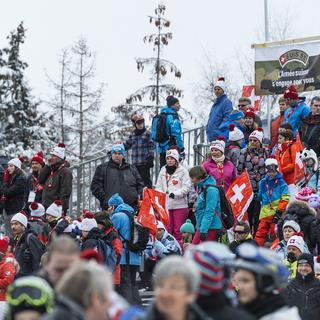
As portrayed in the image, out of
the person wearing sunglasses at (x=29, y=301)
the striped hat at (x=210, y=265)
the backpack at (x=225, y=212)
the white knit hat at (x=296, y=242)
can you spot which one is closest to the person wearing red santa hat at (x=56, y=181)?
the backpack at (x=225, y=212)

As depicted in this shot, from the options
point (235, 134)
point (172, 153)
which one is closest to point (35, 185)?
point (172, 153)

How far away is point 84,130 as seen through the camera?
3984 cm

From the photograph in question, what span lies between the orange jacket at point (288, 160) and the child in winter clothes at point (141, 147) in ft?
9.42

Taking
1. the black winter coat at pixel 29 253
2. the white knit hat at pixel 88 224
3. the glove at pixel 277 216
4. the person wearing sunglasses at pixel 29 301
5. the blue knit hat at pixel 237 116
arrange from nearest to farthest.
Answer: the person wearing sunglasses at pixel 29 301
the black winter coat at pixel 29 253
the white knit hat at pixel 88 224
the glove at pixel 277 216
the blue knit hat at pixel 237 116

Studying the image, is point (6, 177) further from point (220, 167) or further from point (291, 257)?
point (291, 257)

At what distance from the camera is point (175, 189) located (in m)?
17.0

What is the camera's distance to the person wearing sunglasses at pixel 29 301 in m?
6.86

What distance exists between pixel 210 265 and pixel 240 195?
9709 millimetres

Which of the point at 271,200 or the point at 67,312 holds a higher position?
the point at 271,200

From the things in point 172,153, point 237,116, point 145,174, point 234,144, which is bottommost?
point 145,174

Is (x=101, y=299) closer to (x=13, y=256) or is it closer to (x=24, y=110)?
(x=13, y=256)

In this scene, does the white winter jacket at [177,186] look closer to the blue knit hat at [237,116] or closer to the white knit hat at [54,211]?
the blue knit hat at [237,116]

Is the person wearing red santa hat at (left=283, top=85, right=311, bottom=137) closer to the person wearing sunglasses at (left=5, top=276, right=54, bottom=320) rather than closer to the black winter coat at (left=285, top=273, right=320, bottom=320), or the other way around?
the black winter coat at (left=285, top=273, right=320, bottom=320)

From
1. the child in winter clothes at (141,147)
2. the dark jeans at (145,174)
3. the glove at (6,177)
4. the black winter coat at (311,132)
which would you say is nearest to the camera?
the black winter coat at (311,132)
